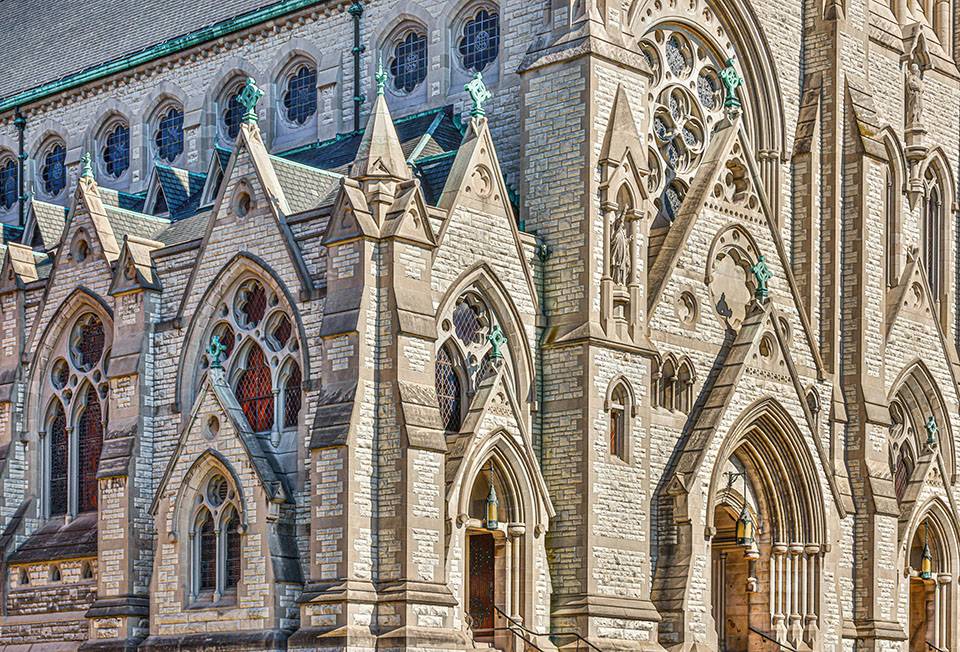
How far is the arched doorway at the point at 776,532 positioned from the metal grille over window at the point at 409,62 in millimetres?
11785

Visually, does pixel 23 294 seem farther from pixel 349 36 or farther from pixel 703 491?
pixel 703 491

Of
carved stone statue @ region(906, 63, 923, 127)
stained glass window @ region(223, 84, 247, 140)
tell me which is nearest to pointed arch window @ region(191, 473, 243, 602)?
stained glass window @ region(223, 84, 247, 140)

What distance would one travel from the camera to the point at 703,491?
44.0 metres

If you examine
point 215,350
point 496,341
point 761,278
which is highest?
point 761,278

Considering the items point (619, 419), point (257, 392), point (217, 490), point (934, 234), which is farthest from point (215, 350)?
point (934, 234)

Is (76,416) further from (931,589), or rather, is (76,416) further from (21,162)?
(931,589)

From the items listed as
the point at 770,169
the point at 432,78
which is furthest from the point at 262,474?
the point at 770,169

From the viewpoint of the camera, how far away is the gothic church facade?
130 ft

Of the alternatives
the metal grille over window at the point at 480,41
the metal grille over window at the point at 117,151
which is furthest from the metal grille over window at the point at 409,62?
the metal grille over window at the point at 117,151

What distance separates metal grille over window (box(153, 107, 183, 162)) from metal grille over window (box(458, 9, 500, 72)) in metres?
10.1

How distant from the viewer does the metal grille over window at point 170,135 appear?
54.5m

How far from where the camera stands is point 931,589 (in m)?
51.5

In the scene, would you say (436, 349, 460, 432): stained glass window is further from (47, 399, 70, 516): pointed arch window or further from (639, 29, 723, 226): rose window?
(47, 399, 70, 516): pointed arch window

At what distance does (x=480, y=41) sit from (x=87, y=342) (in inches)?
457
